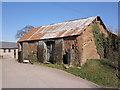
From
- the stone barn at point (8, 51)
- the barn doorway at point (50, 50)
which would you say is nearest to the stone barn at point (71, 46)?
the barn doorway at point (50, 50)

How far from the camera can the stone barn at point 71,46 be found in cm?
1454

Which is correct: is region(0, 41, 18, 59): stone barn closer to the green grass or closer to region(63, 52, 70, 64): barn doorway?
region(63, 52, 70, 64): barn doorway

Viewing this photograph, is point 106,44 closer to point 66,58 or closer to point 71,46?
point 71,46

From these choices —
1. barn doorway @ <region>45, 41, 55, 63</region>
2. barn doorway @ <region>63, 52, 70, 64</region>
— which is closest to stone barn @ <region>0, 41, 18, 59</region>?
barn doorway @ <region>45, 41, 55, 63</region>

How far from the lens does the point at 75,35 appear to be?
1496 cm

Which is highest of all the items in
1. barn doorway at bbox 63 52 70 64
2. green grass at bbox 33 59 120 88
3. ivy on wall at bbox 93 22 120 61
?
ivy on wall at bbox 93 22 120 61

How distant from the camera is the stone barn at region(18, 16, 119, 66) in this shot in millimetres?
14539

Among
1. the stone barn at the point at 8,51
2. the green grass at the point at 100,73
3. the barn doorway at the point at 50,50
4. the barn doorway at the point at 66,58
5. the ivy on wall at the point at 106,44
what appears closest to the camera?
the green grass at the point at 100,73

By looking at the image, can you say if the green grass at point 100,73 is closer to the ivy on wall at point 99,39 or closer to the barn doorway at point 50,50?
the ivy on wall at point 99,39

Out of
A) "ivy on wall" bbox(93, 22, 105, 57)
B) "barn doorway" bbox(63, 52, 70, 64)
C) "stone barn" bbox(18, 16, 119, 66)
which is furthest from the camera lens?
"ivy on wall" bbox(93, 22, 105, 57)

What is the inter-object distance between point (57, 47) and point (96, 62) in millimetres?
4459

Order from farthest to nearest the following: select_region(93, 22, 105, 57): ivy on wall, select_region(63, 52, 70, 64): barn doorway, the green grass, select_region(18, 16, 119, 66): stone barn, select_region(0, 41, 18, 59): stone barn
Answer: select_region(0, 41, 18, 59): stone barn
select_region(93, 22, 105, 57): ivy on wall
select_region(63, 52, 70, 64): barn doorway
select_region(18, 16, 119, 66): stone barn
the green grass

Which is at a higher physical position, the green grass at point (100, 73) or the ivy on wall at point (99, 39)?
the ivy on wall at point (99, 39)

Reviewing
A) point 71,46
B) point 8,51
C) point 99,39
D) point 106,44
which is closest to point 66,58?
point 71,46
